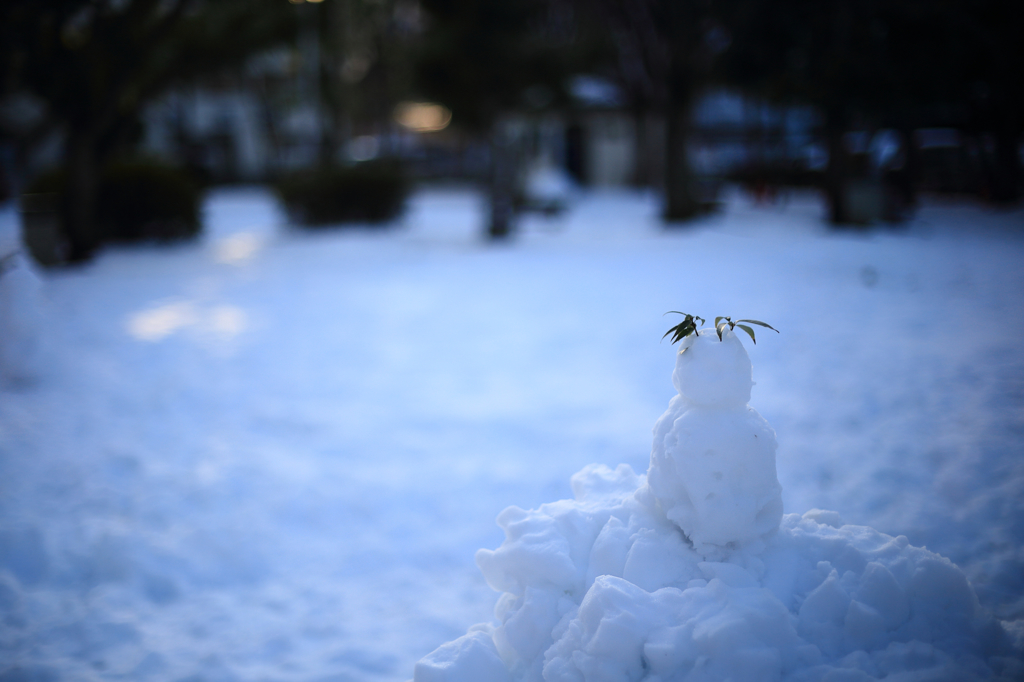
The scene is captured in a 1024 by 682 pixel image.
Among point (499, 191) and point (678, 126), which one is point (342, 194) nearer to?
point (499, 191)

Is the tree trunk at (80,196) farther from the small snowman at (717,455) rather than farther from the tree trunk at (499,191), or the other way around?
the small snowman at (717,455)

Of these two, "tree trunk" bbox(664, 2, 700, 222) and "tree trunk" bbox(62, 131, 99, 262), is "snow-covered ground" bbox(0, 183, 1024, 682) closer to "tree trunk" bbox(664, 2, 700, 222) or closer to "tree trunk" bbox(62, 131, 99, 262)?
"tree trunk" bbox(62, 131, 99, 262)

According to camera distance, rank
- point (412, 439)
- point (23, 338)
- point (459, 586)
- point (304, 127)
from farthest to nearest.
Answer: point (304, 127)
point (23, 338)
point (412, 439)
point (459, 586)

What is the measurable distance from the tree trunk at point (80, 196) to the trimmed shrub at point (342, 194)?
434 cm

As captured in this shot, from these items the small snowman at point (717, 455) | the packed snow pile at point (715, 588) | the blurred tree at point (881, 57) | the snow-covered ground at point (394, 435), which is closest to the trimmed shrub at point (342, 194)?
the snow-covered ground at point (394, 435)

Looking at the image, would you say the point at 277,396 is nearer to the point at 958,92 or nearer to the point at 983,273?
the point at 983,273

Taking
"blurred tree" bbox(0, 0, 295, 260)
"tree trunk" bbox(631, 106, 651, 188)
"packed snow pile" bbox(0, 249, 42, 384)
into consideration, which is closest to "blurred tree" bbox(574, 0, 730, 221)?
"tree trunk" bbox(631, 106, 651, 188)

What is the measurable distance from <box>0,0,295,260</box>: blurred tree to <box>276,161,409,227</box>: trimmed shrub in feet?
10.1

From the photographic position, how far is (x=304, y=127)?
4419 cm

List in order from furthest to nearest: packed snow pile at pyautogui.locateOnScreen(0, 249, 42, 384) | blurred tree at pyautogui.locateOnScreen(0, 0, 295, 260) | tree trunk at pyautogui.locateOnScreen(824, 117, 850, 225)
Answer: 1. tree trunk at pyautogui.locateOnScreen(824, 117, 850, 225)
2. blurred tree at pyautogui.locateOnScreen(0, 0, 295, 260)
3. packed snow pile at pyautogui.locateOnScreen(0, 249, 42, 384)

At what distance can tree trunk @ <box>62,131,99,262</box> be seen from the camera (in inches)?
478

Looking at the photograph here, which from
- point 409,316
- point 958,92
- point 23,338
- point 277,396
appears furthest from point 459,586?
point 958,92

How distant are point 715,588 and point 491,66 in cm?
1612

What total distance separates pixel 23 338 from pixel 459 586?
481 centimetres
